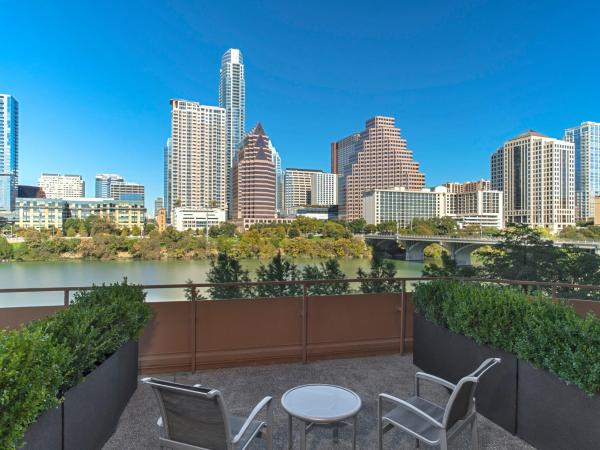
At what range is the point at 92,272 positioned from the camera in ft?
74.7

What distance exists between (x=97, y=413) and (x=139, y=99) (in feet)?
116

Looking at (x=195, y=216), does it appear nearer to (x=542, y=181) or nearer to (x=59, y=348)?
(x=542, y=181)

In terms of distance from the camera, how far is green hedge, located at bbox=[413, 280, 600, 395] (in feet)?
6.56

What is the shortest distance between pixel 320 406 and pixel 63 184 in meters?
58.2

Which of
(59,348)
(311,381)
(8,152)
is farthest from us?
(8,152)

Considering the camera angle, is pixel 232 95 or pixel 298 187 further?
pixel 298 187

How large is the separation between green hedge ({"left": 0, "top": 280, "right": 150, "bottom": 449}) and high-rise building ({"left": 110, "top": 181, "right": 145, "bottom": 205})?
2609 inches

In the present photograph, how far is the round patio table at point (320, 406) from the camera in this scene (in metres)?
2.04

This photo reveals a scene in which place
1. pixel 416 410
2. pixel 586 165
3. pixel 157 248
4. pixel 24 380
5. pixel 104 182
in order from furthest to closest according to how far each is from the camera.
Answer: pixel 104 182
pixel 586 165
pixel 157 248
pixel 416 410
pixel 24 380

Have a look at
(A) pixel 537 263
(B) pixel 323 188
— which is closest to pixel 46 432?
(A) pixel 537 263

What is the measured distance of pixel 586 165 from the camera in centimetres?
3291

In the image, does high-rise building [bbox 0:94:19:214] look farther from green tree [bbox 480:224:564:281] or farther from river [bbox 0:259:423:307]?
green tree [bbox 480:224:564:281]

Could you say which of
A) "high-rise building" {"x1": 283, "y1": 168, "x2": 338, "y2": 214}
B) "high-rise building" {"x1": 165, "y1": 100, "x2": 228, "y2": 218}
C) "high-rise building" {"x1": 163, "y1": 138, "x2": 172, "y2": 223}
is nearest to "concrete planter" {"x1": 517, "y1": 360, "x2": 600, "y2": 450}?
"high-rise building" {"x1": 165, "y1": 100, "x2": 228, "y2": 218}

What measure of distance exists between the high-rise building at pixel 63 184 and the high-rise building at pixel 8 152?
18020mm
